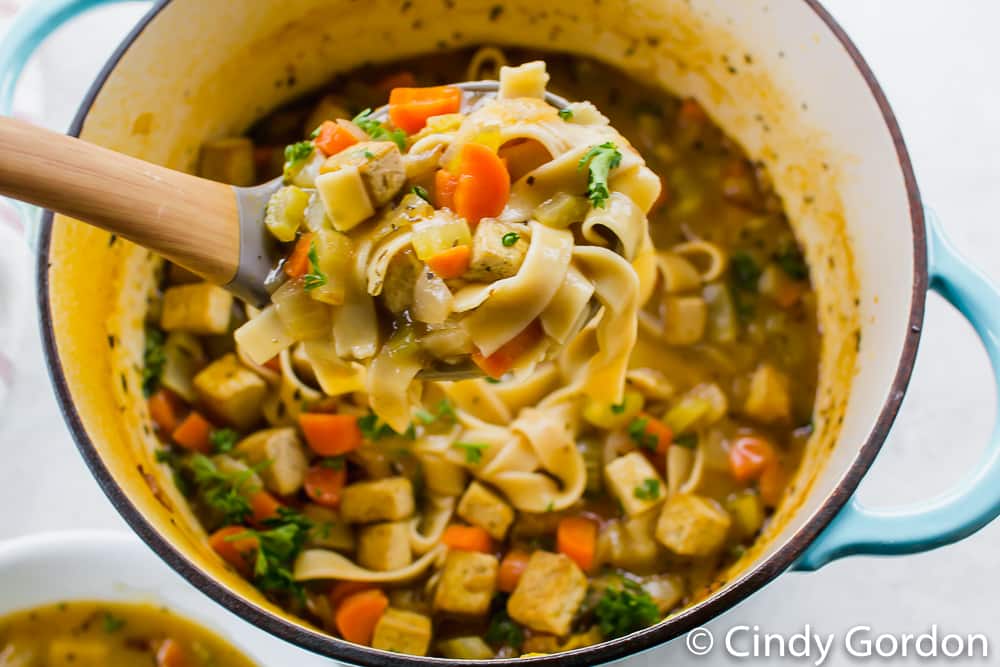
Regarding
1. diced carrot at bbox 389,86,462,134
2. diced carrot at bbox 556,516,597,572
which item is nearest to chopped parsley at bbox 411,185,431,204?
diced carrot at bbox 389,86,462,134

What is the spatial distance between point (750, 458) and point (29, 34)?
297 cm

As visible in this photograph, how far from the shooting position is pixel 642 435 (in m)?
4.06

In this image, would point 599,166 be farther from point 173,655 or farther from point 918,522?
point 173,655

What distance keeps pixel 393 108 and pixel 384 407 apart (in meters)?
1.04

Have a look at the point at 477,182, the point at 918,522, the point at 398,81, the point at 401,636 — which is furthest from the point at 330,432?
the point at 918,522

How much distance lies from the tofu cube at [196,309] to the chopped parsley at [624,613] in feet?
5.86

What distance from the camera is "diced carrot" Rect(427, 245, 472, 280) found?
298cm

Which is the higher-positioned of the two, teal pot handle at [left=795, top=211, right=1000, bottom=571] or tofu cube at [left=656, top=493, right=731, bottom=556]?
teal pot handle at [left=795, top=211, right=1000, bottom=571]

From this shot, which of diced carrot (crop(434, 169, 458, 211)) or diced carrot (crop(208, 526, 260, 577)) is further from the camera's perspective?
diced carrot (crop(208, 526, 260, 577))

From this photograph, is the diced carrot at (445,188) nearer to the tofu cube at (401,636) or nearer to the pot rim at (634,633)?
the pot rim at (634,633)

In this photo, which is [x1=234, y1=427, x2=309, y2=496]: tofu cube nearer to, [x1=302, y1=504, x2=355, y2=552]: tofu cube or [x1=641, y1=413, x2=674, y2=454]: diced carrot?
Result: [x1=302, y1=504, x2=355, y2=552]: tofu cube

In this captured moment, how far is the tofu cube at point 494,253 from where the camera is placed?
304cm

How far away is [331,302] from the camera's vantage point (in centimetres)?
314

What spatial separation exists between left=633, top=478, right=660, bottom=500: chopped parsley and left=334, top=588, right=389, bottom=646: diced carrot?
102 centimetres
